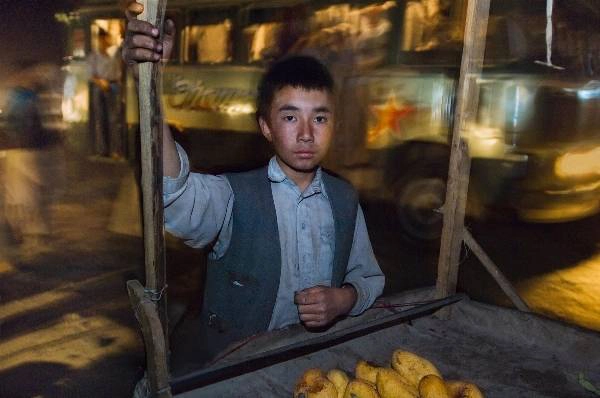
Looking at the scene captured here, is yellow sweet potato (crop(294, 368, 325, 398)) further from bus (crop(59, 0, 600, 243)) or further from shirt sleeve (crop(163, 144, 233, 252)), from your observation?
bus (crop(59, 0, 600, 243))

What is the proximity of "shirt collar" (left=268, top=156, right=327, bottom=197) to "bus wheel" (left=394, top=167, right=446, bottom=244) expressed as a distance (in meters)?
4.30

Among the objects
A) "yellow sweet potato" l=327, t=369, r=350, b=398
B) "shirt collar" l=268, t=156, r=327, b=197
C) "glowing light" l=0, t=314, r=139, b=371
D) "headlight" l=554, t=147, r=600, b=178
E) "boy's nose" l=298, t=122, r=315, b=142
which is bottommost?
"glowing light" l=0, t=314, r=139, b=371

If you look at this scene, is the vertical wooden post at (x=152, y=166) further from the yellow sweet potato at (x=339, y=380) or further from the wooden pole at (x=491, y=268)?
the wooden pole at (x=491, y=268)

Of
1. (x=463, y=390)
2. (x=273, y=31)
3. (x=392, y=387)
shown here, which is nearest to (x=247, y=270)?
(x=392, y=387)

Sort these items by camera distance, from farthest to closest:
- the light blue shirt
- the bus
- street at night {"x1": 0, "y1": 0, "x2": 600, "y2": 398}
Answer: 1. the bus
2. the light blue shirt
3. street at night {"x1": 0, "y1": 0, "x2": 600, "y2": 398}

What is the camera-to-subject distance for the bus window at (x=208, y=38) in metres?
8.34

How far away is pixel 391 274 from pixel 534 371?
367cm

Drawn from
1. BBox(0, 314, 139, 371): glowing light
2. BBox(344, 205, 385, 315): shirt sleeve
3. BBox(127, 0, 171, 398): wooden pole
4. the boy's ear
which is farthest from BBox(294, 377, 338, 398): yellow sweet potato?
BBox(0, 314, 139, 371): glowing light

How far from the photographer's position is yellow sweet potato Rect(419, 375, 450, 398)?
1557mm

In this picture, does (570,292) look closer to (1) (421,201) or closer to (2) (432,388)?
(1) (421,201)

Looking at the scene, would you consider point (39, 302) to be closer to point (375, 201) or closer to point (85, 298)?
point (85, 298)

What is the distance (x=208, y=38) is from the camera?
8609 millimetres

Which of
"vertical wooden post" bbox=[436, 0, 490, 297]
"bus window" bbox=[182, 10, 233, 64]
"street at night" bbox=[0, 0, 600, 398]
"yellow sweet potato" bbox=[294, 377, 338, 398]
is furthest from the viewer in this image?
"bus window" bbox=[182, 10, 233, 64]

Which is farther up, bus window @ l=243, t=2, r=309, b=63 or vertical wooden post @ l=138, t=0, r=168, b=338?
bus window @ l=243, t=2, r=309, b=63
